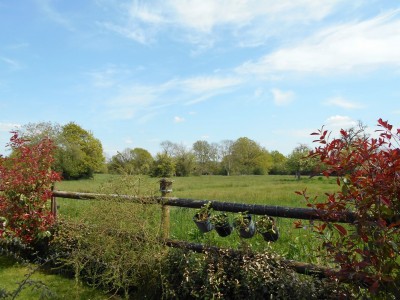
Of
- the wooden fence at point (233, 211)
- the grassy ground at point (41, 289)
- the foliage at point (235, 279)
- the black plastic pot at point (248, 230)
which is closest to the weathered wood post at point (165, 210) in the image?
the wooden fence at point (233, 211)

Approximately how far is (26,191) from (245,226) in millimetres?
4249

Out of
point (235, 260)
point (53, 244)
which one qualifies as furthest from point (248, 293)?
point (53, 244)

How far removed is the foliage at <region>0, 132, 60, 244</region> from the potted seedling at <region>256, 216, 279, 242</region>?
150 inches

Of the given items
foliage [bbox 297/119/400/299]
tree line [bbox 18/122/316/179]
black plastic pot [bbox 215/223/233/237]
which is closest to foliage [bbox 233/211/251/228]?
black plastic pot [bbox 215/223/233/237]

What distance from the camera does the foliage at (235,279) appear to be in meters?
3.53

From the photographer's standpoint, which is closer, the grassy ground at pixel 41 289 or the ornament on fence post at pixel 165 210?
the grassy ground at pixel 41 289

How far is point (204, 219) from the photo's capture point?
4395 mm

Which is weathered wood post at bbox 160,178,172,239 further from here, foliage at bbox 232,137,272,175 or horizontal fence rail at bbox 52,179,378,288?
foliage at bbox 232,137,272,175

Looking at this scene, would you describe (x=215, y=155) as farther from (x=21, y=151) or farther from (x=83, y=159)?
(x=21, y=151)

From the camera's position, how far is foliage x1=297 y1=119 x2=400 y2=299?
2.55 m

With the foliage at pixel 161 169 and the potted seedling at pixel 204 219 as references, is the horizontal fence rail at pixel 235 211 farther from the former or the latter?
the foliage at pixel 161 169

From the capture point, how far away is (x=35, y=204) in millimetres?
6438

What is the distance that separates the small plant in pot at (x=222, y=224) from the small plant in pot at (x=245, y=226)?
145mm

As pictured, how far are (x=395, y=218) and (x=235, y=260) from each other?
1.79 m
